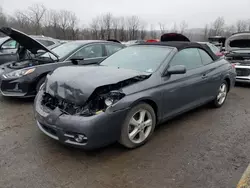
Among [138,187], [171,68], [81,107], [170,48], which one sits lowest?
[138,187]

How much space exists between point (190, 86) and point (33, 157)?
8.92 feet

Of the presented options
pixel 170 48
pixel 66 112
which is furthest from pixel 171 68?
pixel 66 112

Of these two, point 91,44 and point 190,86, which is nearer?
point 190,86

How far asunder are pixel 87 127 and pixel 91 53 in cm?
378

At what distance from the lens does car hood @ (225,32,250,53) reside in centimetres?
810

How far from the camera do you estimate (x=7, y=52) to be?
7.55 m

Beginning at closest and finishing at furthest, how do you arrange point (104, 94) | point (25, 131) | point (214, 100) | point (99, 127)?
point (99, 127) < point (104, 94) < point (25, 131) < point (214, 100)

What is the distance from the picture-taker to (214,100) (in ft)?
15.4

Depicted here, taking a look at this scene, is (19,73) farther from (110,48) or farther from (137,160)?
(137,160)

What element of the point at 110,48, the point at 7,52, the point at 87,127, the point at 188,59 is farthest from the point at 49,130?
the point at 7,52

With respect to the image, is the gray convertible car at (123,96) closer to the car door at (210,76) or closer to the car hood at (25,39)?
the car door at (210,76)

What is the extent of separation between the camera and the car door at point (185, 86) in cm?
333

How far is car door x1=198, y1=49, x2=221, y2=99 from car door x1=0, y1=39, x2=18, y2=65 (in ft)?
21.2

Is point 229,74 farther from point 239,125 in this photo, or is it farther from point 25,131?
point 25,131
